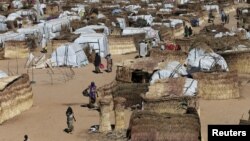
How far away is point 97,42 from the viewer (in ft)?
97.6

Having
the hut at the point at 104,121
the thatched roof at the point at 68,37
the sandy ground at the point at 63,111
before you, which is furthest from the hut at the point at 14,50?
the hut at the point at 104,121

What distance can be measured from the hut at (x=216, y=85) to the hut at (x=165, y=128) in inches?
250

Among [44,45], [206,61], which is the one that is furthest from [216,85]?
[44,45]

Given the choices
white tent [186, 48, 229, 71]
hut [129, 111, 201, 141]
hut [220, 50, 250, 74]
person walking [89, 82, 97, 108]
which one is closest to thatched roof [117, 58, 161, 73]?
white tent [186, 48, 229, 71]

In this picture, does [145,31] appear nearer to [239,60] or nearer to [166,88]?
[239,60]

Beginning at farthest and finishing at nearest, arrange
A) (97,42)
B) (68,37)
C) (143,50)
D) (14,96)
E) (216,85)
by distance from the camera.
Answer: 1. (68,37)
2. (97,42)
3. (143,50)
4. (216,85)
5. (14,96)

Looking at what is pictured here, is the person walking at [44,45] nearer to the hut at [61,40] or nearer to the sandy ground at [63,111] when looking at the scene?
the hut at [61,40]

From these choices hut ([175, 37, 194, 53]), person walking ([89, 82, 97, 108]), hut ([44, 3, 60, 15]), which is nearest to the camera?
person walking ([89, 82, 97, 108])

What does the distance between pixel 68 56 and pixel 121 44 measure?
163 inches

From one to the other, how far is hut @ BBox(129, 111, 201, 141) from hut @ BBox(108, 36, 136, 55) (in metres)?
16.5

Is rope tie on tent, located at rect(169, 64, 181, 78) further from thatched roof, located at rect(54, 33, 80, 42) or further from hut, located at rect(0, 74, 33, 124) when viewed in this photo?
thatched roof, located at rect(54, 33, 80, 42)

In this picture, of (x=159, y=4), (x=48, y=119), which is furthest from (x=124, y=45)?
(x=159, y=4)

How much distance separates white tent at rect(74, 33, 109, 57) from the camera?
2973 centimetres

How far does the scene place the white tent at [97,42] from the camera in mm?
29734
